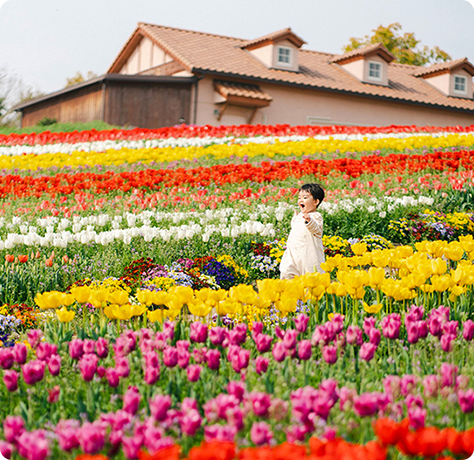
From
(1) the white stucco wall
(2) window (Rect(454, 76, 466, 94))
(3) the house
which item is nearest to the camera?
(3) the house

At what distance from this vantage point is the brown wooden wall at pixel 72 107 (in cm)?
2220

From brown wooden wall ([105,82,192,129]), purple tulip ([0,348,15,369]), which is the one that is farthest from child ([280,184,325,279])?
brown wooden wall ([105,82,192,129])

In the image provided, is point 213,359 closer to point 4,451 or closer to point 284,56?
point 4,451

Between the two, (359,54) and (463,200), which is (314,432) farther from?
(359,54)

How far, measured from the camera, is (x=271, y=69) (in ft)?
78.8

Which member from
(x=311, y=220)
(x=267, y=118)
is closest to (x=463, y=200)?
(x=311, y=220)

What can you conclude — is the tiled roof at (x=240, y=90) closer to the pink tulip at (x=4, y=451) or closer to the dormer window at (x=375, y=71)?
the dormer window at (x=375, y=71)

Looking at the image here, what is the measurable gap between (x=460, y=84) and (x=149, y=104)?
1721cm

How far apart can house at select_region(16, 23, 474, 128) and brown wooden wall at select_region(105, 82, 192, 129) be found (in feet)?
0.13

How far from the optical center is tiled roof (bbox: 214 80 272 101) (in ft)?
70.1

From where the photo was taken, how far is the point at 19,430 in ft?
5.84

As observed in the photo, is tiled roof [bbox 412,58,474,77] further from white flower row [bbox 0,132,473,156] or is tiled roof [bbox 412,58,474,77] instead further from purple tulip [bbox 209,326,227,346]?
purple tulip [bbox 209,326,227,346]

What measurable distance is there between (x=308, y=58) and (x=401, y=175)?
19.1m

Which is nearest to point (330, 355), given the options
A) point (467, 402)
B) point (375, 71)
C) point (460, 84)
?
point (467, 402)
